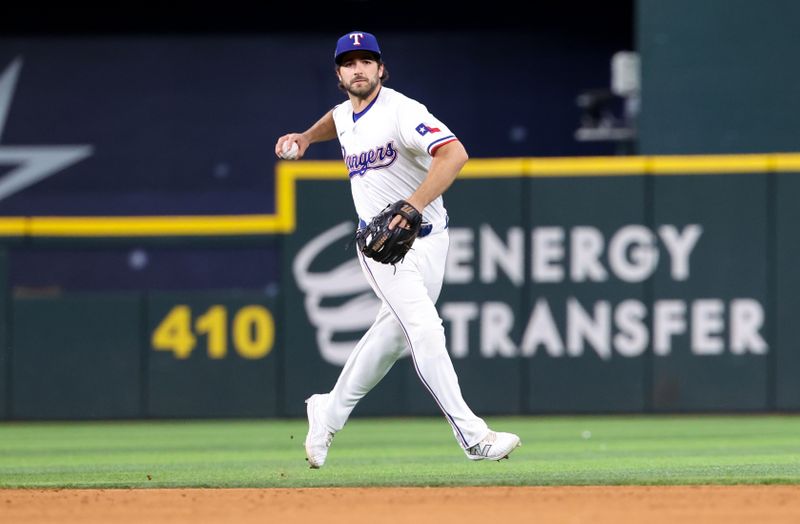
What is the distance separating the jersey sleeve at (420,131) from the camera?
17.9 ft

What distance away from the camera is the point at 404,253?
549cm

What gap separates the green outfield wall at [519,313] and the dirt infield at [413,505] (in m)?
4.38

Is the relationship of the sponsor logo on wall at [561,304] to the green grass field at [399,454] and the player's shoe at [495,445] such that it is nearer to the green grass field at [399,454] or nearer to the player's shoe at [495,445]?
the green grass field at [399,454]

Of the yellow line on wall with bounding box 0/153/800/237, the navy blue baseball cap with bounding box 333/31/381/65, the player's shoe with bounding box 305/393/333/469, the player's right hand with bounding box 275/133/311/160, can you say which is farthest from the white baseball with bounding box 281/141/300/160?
the yellow line on wall with bounding box 0/153/800/237

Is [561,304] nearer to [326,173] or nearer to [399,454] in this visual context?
[326,173]

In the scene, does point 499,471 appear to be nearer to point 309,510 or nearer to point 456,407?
point 456,407

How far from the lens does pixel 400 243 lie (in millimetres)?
5418

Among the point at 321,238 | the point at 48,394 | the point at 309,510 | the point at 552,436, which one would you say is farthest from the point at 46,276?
the point at 309,510

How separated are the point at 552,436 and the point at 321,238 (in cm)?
239

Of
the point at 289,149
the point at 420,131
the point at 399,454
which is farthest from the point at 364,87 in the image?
the point at 399,454

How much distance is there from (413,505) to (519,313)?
16.1ft

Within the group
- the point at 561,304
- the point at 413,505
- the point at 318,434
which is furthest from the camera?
the point at 561,304

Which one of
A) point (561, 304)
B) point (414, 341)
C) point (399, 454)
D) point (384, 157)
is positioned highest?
point (384, 157)

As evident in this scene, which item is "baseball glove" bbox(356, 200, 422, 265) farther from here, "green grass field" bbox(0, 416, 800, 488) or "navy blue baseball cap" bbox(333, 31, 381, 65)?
"green grass field" bbox(0, 416, 800, 488)
